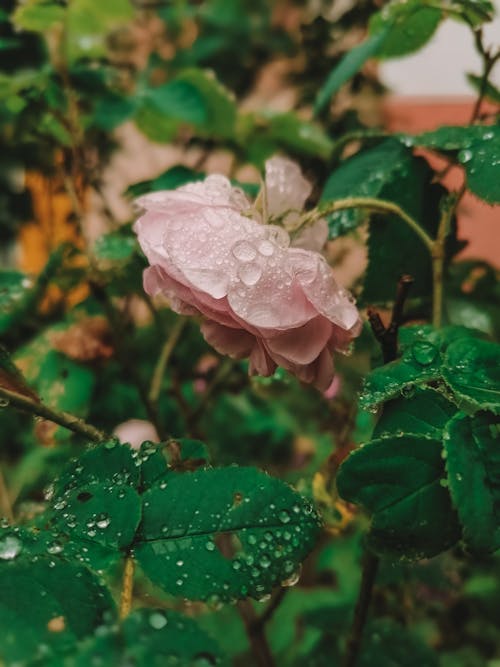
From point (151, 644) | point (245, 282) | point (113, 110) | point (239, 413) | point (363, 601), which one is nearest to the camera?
point (151, 644)

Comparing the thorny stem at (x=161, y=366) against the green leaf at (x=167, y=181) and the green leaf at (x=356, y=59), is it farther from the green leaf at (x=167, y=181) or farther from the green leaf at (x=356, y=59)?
the green leaf at (x=356, y=59)

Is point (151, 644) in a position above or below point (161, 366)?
above

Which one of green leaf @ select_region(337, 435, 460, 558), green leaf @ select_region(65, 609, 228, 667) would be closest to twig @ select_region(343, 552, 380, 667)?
green leaf @ select_region(337, 435, 460, 558)

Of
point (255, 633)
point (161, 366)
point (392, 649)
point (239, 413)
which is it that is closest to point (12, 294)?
point (161, 366)

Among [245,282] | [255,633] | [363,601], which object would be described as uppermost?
[245,282]

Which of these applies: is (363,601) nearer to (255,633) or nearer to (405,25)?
(255,633)

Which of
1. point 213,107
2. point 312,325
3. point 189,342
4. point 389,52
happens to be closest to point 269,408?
point 189,342

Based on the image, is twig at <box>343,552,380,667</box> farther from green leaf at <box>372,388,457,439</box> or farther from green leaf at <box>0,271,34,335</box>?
green leaf at <box>0,271,34,335</box>
